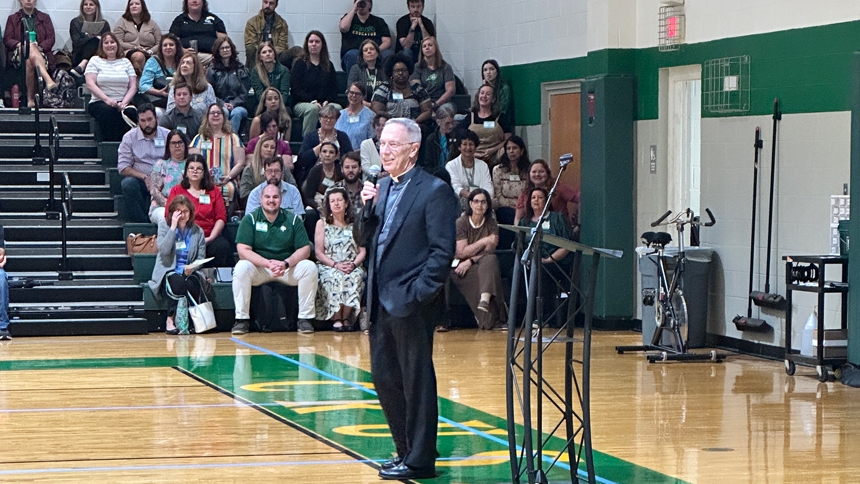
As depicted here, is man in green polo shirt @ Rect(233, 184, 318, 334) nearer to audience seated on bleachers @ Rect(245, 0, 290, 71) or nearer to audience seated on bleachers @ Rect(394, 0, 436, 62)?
audience seated on bleachers @ Rect(245, 0, 290, 71)

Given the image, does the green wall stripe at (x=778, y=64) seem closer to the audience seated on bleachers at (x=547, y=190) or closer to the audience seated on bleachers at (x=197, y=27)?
the audience seated on bleachers at (x=547, y=190)

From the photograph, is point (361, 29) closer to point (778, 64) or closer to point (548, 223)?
point (548, 223)

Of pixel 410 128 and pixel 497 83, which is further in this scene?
pixel 497 83

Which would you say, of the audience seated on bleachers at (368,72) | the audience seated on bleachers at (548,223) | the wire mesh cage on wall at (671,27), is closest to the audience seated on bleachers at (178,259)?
the audience seated on bleachers at (548,223)

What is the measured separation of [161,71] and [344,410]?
737cm

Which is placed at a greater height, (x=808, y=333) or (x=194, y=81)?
(x=194, y=81)

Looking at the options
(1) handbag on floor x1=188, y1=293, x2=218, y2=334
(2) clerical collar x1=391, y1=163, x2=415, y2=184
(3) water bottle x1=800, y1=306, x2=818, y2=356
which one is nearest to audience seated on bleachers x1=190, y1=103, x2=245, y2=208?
(1) handbag on floor x1=188, y1=293, x2=218, y2=334

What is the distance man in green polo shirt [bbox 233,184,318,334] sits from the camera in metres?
11.9

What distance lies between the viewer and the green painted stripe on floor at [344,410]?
20.2 feet

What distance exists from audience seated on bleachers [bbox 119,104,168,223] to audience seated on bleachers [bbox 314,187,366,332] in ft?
5.92

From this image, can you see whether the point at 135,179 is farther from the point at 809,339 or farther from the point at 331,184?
the point at 809,339

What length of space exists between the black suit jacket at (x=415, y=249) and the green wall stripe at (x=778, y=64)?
446 centimetres

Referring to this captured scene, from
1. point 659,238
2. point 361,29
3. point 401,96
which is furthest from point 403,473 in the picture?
point 361,29

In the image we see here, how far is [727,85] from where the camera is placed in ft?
35.9
